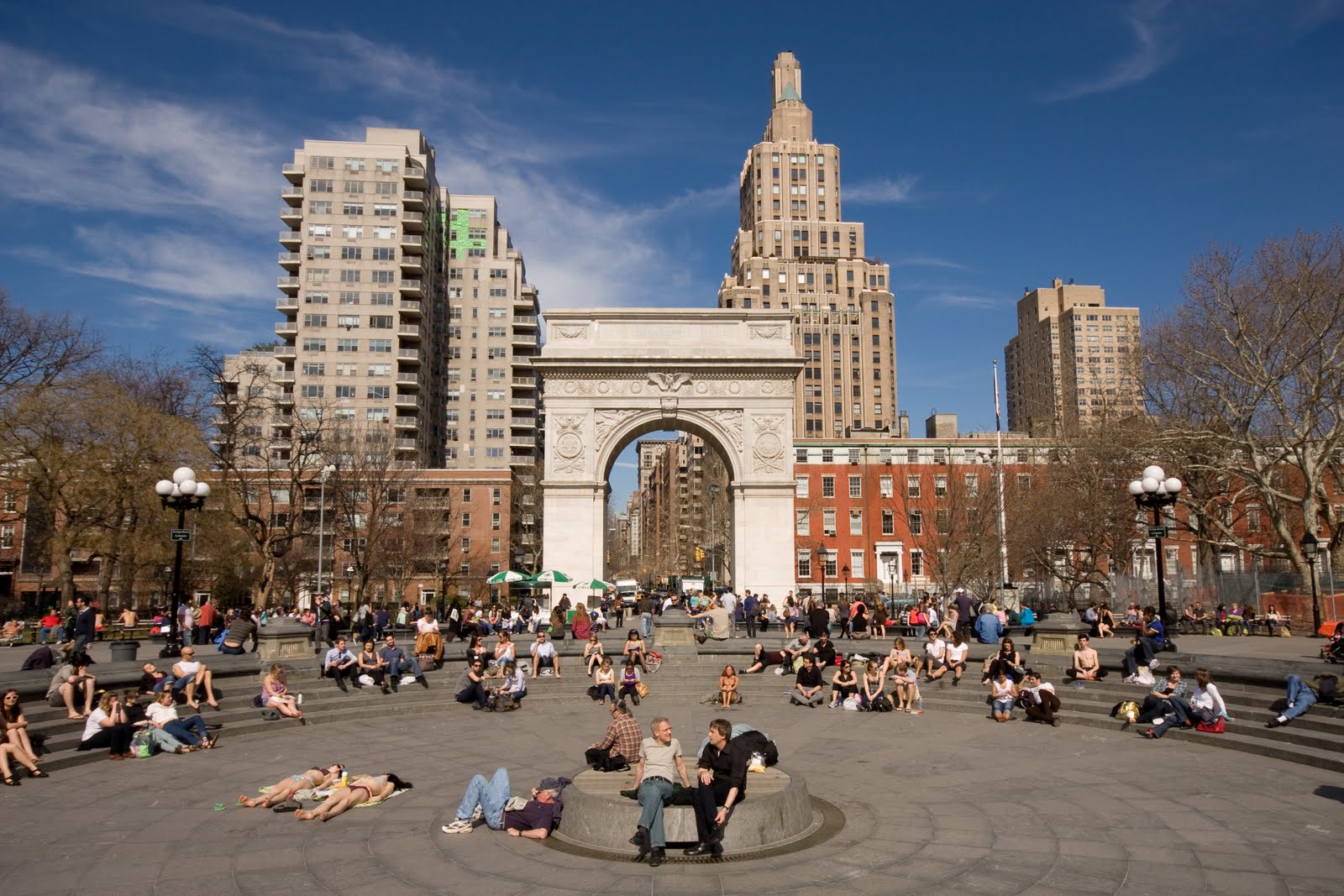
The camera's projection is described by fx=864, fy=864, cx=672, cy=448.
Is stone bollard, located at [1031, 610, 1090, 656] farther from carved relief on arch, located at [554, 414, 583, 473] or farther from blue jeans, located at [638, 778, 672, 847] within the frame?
carved relief on arch, located at [554, 414, 583, 473]

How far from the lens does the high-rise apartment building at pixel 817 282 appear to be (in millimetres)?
99000

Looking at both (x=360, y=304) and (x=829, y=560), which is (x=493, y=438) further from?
(x=829, y=560)

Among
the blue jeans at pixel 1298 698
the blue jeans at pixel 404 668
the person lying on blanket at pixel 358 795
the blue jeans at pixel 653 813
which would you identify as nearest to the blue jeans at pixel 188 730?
the person lying on blanket at pixel 358 795

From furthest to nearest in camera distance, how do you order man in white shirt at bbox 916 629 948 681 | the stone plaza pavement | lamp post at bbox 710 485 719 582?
lamp post at bbox 710 485 719 582 < man in white shirt at bbox 916 629 948 681 < the stone plaza pavement

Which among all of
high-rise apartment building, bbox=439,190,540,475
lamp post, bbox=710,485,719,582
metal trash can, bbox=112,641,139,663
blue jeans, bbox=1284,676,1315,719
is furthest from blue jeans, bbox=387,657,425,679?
high-rise apartment building, bbox=439,190,540,475

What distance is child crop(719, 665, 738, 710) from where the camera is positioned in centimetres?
1753

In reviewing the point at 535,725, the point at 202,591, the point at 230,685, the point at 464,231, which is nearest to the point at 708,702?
the point at 535,725

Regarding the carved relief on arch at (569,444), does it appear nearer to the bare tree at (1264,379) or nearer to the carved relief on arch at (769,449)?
the carved relief on arch at (769,449)

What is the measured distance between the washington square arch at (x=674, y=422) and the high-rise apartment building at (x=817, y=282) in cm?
5750

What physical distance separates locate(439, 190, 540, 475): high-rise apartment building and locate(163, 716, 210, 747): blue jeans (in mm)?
66892

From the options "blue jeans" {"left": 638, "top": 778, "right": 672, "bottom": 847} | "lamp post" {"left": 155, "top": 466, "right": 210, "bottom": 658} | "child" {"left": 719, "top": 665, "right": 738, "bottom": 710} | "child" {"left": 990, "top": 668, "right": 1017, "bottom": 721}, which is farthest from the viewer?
"lamp post" {"left": 155, "top": 466, "right": 210, "bottom": 658}

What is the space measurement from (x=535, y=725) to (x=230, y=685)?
6.46 m

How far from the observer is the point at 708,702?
18.4 metres

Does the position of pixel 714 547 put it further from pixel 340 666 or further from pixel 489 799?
pixel 489 799
